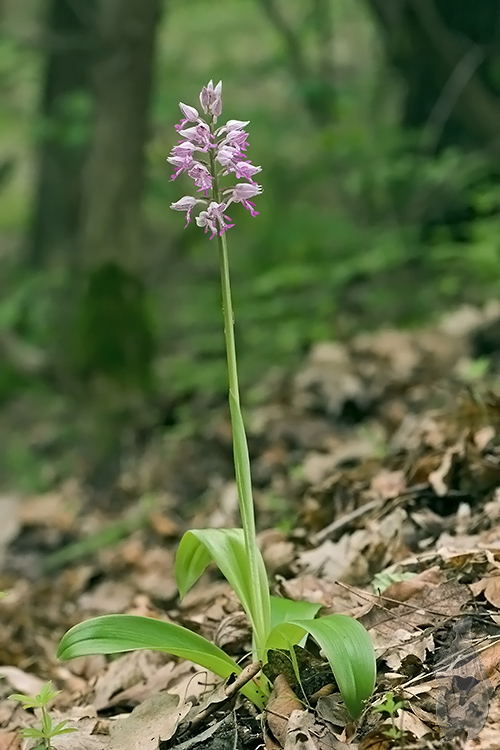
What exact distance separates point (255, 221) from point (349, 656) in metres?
6.30

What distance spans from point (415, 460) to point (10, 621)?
5.13ft

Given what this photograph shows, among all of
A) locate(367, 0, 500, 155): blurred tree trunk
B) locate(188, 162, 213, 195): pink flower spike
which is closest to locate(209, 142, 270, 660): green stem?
locate(188, 162, 213, 195): pink flower spike

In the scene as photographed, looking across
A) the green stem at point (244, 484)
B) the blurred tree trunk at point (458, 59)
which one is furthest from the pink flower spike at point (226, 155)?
the blurred tree trunk at point (458, 59)

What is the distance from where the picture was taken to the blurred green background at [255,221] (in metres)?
4.91

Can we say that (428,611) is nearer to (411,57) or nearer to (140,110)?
(140,110)

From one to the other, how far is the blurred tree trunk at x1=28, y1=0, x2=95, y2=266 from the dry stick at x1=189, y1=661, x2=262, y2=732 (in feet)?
16.5

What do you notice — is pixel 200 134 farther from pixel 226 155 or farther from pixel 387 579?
pixel 387 579

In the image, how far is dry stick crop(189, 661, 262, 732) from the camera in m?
1.44

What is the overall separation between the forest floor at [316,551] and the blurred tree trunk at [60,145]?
9.06ft

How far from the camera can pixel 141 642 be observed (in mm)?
1450

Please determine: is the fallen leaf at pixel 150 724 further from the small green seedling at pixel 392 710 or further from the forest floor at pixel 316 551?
the small green seedling at pixel 392 710

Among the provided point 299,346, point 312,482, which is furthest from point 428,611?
point 299,346

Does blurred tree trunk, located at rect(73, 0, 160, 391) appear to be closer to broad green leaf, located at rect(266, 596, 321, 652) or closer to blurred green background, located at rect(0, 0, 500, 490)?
blurred green background, located at rect(0, 0, 500, 490)

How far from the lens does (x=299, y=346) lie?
5.20 meters
